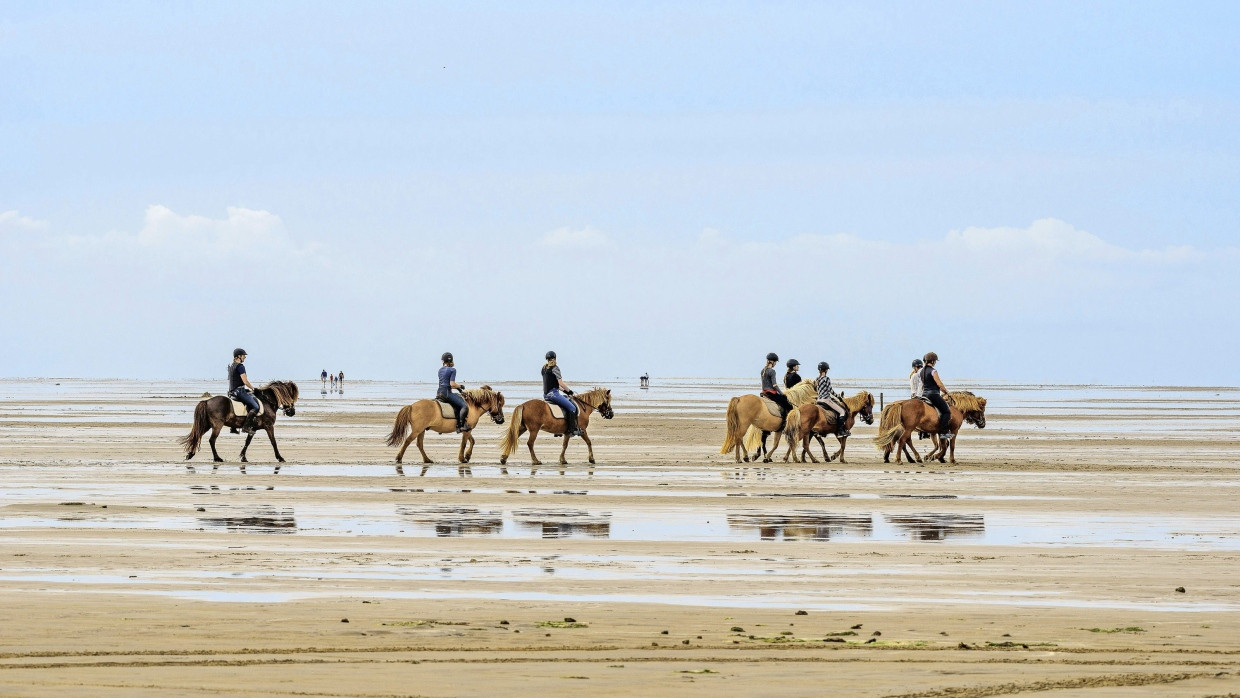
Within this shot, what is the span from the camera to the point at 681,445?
33344 mm

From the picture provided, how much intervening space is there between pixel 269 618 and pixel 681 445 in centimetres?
2478

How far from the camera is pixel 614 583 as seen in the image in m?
10.6

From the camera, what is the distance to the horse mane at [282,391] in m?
26.2

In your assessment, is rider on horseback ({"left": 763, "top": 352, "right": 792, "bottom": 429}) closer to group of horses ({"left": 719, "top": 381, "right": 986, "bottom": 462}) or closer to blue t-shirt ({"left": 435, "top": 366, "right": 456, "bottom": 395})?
group of horses ({"left": 719, "top": 381, "right": 986, "bottom": 462})

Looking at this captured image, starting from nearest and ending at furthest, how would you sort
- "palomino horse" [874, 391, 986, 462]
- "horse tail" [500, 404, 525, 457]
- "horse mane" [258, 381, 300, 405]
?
"horse tail" [500, 404, 525, 457] < "horse mane" [258, 381, 300, 405] < "palomino horse" [874, 391, 986, 462]

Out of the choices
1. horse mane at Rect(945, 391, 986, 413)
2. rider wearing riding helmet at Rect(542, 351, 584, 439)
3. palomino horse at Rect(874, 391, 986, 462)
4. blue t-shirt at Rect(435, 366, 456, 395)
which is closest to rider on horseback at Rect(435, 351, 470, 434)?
blue t-shirt at Rect(435, 366, 456, 395)

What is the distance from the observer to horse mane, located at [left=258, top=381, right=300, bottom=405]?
26250mm

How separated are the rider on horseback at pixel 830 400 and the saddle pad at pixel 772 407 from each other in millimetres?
888

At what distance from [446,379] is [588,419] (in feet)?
9.78

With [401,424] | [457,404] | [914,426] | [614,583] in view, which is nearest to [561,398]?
[457,404]

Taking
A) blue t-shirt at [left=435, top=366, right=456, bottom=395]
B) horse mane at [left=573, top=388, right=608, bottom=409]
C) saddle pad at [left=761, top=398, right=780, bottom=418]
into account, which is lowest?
saddle pad at [left=761, top=398, right=780, bottom=418]

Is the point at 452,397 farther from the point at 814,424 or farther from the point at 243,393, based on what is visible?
the point at 814,424

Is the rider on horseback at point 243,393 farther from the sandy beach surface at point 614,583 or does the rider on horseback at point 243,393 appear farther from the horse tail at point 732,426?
the horse tail at point 732,426

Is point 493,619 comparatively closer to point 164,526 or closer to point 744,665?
point 744,665
